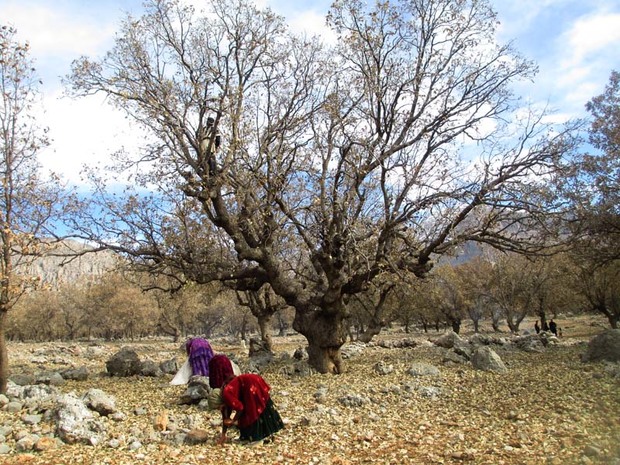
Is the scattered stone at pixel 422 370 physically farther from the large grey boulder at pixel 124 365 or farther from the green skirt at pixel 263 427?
the large grey boulder at pixel 124 365

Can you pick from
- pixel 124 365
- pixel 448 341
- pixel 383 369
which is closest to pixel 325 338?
pixel 383 369

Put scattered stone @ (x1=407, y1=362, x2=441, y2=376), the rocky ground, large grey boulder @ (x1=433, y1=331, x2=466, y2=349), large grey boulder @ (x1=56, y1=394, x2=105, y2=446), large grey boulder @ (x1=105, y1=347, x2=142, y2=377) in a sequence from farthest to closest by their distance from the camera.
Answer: large grey boulder @ (x1=433, y1=331, x2=466, y2=349), large grey boulder @ (x1=105, y1=347, x2=142, y2=377), scattered stone @ (x1=407, y1=362, x2=441, y2=376), large grey boulder @ (x1=56, y1=394, x2=105, y2=446), the rocky ground

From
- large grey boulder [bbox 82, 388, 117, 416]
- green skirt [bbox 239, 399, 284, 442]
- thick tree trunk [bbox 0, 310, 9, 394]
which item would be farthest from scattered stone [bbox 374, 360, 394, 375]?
thick tree trunk [bbox 0, 310, 9, 394]

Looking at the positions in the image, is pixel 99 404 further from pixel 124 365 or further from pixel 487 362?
pixel 487 362

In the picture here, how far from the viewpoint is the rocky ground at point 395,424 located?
595 centimetres

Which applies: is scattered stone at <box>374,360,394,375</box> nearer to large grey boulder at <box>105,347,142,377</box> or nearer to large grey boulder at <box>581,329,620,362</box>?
large grey boulder at <box>581,329,620,362</box>

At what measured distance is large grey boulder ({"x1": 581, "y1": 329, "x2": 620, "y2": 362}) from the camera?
12.2m

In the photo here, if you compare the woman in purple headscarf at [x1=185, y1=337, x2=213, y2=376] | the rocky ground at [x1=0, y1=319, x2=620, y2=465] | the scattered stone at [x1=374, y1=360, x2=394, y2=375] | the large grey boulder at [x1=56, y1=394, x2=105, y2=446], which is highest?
the woman in purple headscarf at [x1=185, y1=337, x2=213, y2=376]

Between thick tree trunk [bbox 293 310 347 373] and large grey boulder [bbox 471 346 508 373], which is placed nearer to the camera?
large grey boulder [bbox 471 346 508 373]

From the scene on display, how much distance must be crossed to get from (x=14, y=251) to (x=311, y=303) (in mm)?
7490

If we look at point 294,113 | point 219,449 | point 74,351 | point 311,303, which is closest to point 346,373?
point 311,303

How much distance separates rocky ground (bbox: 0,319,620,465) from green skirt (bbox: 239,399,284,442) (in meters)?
0.22

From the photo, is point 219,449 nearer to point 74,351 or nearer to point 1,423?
point 1,423

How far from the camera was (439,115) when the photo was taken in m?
12.5
